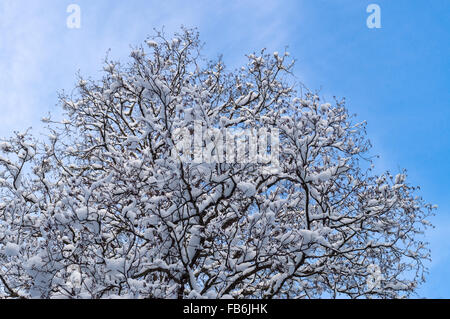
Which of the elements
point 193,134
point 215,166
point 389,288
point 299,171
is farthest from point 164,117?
point 389,288

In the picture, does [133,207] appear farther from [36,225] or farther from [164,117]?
[36,225]

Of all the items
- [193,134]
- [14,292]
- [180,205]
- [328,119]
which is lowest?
[14,292]

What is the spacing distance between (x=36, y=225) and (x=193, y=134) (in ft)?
12.0

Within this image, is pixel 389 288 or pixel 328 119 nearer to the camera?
pixel 328 119

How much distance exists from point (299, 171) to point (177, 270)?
258 centimetres

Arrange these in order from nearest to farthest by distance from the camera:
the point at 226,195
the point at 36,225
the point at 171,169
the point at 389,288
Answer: the point at 171,169 → the point at 226,195 → the point at 36,225 → the point at 389,288

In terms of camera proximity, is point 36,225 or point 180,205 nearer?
point 180,205

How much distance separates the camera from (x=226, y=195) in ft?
23.8
